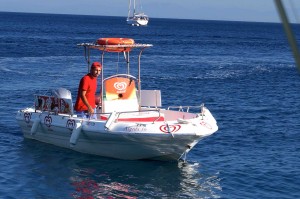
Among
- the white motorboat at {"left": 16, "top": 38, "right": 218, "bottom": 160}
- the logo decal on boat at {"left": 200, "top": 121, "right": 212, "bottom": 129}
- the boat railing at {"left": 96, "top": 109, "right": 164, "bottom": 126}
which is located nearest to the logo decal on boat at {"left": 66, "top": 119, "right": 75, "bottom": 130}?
the white motorboat at {"left": 16, "top": 38, "right": 218, "bottom": 160}

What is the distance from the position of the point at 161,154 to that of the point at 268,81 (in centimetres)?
2607

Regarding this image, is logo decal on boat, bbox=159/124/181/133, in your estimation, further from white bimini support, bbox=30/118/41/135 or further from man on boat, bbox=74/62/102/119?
white bimini support, bbox=30/118/41/135

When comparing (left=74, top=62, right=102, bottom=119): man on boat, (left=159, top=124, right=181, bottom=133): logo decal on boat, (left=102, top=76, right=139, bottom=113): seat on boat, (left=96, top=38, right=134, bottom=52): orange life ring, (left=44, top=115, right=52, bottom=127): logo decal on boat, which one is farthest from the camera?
(left=44, top=115, right=52, bottom=127): logo decal on boat

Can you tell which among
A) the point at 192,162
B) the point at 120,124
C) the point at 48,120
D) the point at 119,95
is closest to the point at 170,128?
the point at 120,124

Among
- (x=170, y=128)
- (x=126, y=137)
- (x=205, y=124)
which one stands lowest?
(x=126, y=137)

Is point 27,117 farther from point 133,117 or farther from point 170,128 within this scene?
point 170,128

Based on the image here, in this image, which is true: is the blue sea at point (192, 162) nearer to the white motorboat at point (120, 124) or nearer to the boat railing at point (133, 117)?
the white motorboat at point (120, 124)

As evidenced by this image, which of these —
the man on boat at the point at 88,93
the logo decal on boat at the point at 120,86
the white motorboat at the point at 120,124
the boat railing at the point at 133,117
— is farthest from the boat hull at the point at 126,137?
the logo decal on boat at the point at 120,86

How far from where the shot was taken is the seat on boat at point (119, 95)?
643 inches

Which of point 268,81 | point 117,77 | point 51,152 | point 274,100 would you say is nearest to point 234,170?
point 117,77

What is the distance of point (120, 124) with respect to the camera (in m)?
15.0

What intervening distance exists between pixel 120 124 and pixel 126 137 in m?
0.37

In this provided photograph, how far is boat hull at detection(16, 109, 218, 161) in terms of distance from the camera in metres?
14.5

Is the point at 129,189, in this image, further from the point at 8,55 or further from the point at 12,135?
the point at 8,55
